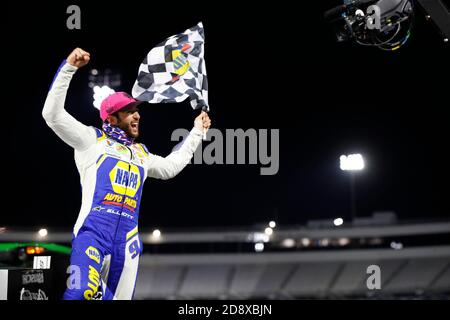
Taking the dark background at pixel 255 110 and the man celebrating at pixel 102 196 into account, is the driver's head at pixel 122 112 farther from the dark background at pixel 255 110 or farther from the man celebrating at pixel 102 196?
the dark background at pixel 255 110

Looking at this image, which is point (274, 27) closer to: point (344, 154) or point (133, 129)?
point (133, 129)

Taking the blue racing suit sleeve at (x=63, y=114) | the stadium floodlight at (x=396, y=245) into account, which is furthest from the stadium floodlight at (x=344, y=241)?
the blue racing suit sleeve at (x=63, y=114)

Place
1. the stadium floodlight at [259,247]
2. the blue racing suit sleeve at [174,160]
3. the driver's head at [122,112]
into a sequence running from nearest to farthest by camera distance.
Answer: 1. the driver's head at [122,112]
2. the blue racing suit sleeve at [174,160]
3. the stadium floodlight at [259,247]

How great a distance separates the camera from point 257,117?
16.5 meters

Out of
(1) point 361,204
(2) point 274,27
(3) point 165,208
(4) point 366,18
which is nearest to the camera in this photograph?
(4) point 366,18

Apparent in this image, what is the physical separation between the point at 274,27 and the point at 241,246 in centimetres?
1888

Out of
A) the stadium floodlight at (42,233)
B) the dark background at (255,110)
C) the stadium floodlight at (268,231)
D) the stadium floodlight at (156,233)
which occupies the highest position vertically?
the dark background at (255,110)

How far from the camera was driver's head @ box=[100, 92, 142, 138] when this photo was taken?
4648 mm

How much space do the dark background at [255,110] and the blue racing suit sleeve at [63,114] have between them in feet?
10.7

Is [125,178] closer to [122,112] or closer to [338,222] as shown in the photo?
[122,112]

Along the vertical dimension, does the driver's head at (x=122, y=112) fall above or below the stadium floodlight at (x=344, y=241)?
below

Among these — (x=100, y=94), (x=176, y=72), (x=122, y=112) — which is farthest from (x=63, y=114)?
(x=176, y=72)

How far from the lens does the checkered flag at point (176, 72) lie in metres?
5.62

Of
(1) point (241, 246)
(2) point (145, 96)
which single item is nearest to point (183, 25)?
(2) point (145, 96)
